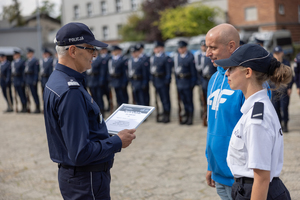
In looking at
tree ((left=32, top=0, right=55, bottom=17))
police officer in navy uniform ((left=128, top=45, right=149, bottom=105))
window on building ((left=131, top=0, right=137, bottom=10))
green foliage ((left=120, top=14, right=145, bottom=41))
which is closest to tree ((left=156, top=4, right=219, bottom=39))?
green foliage ((left=120, top=14, right=145, bottom=41))

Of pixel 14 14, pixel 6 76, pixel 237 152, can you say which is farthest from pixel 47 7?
pixel 237 152

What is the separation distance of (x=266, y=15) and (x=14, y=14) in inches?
1633

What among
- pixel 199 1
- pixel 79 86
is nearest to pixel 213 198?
pixel 79 86

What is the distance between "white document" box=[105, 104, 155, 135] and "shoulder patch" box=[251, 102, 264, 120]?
0.94 m

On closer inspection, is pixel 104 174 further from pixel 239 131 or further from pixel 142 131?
pixel 142 131

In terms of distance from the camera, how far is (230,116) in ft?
8.23

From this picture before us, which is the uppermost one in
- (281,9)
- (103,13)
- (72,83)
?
(103,13)

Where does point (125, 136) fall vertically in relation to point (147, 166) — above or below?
above

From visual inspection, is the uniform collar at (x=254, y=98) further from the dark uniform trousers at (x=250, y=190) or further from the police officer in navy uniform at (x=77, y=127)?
the police officer in navy uniform at (x=77, y=127)

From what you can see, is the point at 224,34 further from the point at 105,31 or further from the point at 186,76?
the point at 105,31

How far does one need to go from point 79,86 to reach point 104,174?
2.14ft

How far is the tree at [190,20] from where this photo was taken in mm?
29500

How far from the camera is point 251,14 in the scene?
3142cm

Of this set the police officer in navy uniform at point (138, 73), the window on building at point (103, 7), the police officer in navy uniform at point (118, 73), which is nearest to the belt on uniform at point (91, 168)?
the police officer in navy uniform at point (138, 73)
